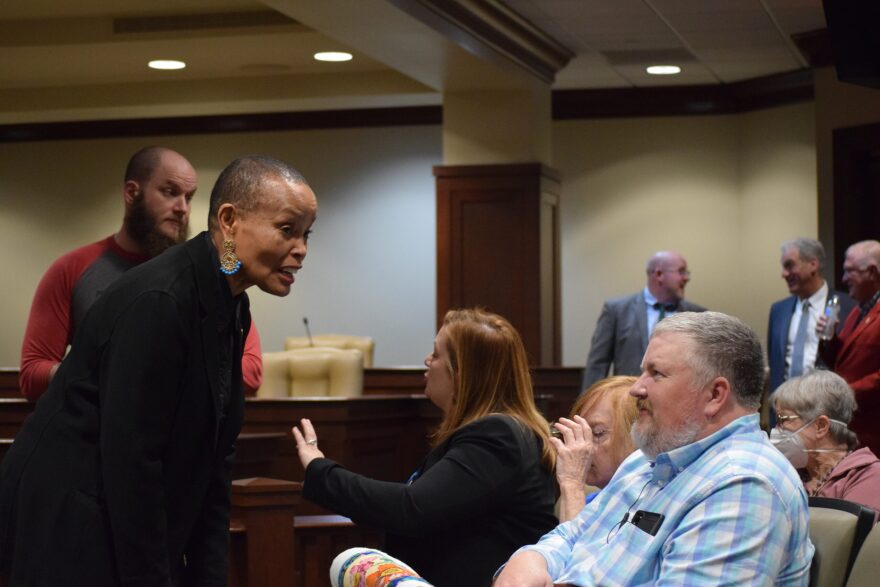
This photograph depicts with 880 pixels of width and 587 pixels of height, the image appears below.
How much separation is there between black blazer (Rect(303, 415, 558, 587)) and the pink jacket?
2.69 feet

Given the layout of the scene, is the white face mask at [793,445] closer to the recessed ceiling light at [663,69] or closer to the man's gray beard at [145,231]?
the man's gray beard at [145,231]

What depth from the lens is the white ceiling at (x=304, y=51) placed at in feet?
25.7

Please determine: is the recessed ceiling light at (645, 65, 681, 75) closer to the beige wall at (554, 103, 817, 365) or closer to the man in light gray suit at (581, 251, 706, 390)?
the beige wall at (554, 103, 817, 365)

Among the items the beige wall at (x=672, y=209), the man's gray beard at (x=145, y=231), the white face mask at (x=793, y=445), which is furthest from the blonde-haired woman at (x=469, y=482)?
the beige wall at (x=672, y=209)

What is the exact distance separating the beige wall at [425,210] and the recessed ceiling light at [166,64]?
6.51 ft

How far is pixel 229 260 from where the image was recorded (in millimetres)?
2223

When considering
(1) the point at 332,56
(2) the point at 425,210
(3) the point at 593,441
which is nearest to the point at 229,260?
(3) the point at 593,441

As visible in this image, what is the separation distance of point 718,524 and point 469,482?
77 cm

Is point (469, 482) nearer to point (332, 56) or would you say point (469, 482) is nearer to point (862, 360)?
point (862, 360)

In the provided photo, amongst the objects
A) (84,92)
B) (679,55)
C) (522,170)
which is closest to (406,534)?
(522,170)

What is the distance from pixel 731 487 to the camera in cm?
212

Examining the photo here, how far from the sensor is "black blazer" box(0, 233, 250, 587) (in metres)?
2.08

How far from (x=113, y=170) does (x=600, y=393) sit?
10133mm

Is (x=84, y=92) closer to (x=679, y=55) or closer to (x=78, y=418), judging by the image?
(x=679, y=55)
